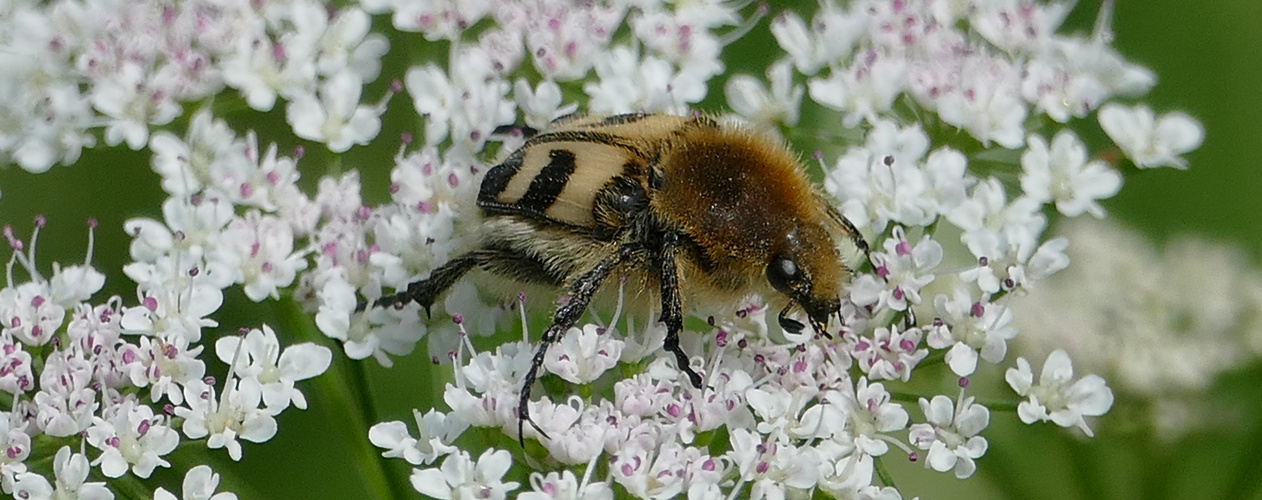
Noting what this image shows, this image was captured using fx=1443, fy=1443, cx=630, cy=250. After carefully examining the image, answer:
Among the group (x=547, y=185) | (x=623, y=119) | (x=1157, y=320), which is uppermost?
(x=623, y=119)

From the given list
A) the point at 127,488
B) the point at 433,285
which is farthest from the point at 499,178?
the point at 127,488

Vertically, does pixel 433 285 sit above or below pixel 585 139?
below

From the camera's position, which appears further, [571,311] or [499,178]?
[499,178]

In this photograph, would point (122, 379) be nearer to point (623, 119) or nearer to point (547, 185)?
point (547, 185)

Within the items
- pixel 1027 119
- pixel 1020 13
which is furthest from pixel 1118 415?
pixel 1020 13

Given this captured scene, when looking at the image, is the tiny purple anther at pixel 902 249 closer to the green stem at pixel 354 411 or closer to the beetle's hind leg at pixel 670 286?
the beetle's hind leg at pixel 670 286

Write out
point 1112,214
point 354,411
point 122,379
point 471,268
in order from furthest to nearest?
point 1112,214, point 354,411, point 471,268, point 122,379

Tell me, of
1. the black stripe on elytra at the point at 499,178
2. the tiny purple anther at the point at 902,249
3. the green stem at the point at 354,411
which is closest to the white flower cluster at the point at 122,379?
the green stem at the point at 354,411

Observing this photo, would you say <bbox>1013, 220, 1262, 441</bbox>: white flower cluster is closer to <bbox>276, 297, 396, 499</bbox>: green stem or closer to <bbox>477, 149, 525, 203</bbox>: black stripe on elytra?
<bbox>477, 149, 525, 203</bbox>: black stripe on elytra
